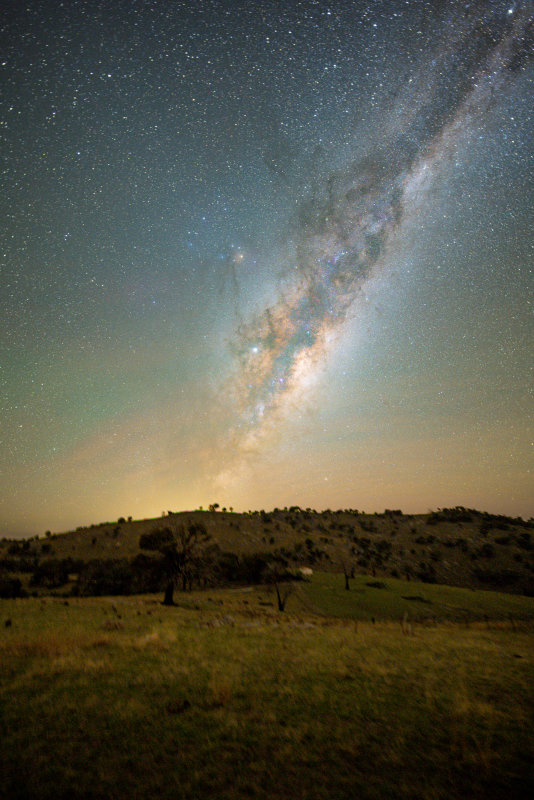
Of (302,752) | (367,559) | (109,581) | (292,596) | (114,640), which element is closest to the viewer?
(302,752)

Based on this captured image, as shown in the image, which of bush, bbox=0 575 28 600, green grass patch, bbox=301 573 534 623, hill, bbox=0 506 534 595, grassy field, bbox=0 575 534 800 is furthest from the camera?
hill, bbox=0 506 534 595

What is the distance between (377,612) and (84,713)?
37.5 metres

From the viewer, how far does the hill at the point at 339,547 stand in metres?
72.6

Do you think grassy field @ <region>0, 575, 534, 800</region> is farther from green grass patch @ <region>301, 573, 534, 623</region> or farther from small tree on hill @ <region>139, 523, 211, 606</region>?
green grass patch @ <region>301, 573, 534, 623</region>

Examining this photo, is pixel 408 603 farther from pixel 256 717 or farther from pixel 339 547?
pixel 339 547

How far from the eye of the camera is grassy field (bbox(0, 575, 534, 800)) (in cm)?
637

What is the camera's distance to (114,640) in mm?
16562

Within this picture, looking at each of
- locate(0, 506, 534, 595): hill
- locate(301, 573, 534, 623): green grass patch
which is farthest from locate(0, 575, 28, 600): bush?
locate(301, 573, 534, 623): green grass patch

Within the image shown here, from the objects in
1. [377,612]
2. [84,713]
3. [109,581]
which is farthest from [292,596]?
[84,713]

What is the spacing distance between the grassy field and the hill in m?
45.9

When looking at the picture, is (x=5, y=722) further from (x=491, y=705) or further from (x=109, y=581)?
(x=109, y=581)

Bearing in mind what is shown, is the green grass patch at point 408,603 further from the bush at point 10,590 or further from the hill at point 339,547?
the bush at point 10,590

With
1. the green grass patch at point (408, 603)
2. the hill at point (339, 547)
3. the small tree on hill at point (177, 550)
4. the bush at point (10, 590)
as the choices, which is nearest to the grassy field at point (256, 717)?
the small tree on hill at point (177, 550)

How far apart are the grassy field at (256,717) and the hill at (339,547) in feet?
151
